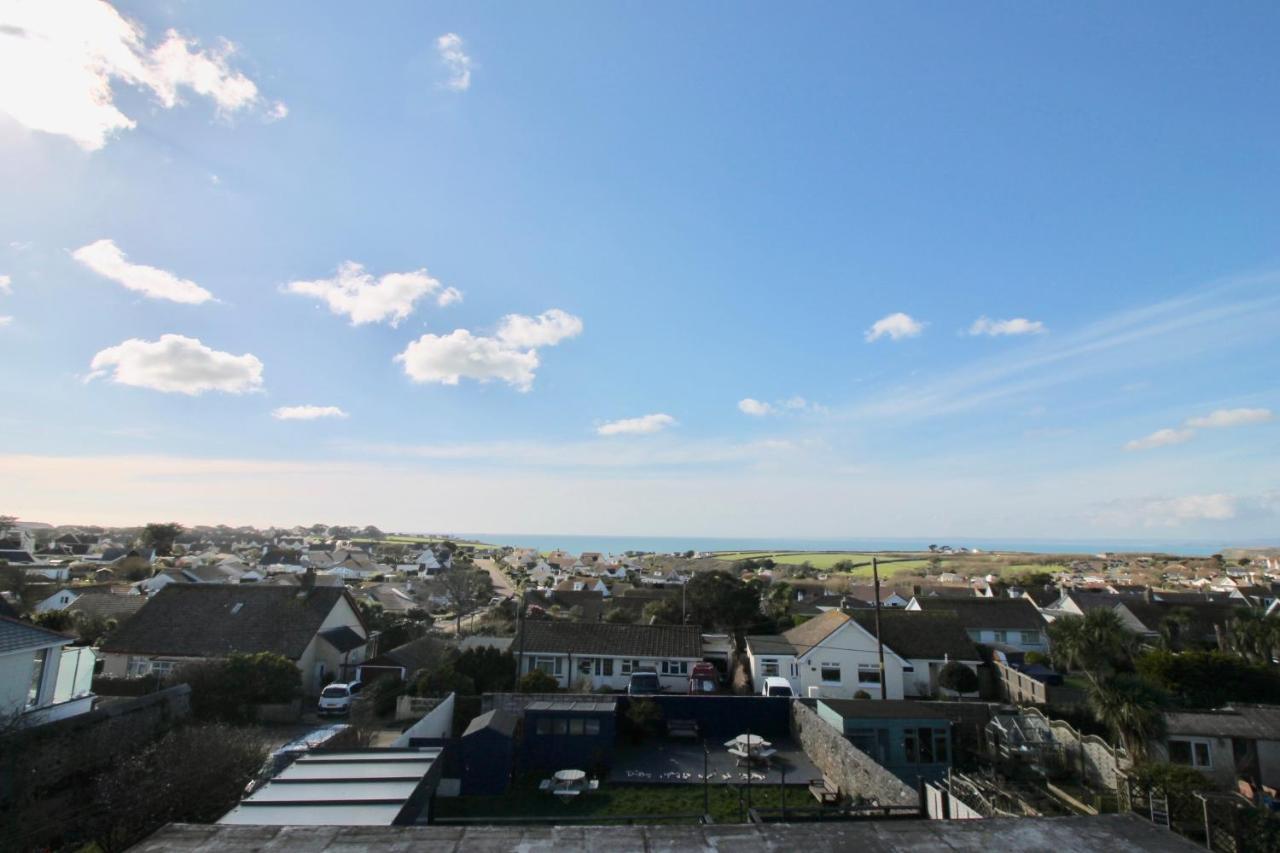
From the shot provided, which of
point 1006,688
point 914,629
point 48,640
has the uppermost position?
point 48,640

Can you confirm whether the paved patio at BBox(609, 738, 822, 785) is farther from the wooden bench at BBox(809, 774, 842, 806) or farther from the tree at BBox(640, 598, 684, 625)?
the tree at BBox(640, 598, 684, 625)

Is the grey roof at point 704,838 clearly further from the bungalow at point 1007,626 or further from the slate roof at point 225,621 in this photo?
the bungalow at point 1007,626

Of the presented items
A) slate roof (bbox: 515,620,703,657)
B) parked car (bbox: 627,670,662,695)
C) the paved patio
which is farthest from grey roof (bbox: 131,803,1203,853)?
slate roof (bbox: 515,620,703,657)

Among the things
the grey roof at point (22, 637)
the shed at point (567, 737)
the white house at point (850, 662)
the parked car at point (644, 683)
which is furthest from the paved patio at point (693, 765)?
the grey roof at point (22, 637)

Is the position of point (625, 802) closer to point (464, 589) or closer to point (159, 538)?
point (464, 589)

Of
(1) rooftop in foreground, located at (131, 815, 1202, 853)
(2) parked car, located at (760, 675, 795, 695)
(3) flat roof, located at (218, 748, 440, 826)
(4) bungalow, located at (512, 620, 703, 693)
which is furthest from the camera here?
(4) bungalow, located at (512, 620, 703, 693)

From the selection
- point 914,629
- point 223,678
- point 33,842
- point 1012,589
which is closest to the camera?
point 33,842

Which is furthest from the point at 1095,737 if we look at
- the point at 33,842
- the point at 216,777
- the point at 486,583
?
the point at 486,583

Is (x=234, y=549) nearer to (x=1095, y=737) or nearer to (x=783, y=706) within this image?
(x=783, y=706)
